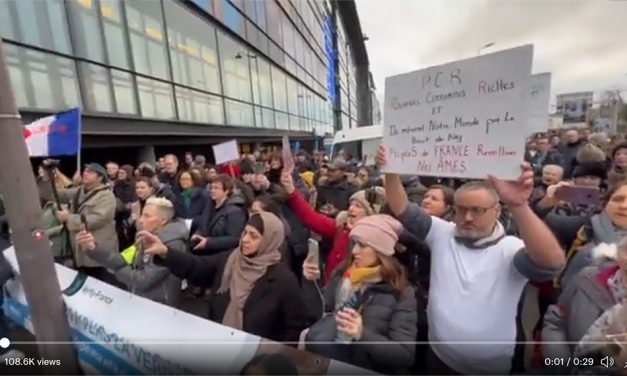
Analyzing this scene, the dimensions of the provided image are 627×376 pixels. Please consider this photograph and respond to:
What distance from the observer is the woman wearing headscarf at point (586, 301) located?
1.40 metres

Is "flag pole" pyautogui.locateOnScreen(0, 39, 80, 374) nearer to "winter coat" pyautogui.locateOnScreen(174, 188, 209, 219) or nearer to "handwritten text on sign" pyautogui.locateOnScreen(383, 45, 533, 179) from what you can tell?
"handwritten text on sign" pyautogui.locateOnScreen(383, 45, 533, 179)

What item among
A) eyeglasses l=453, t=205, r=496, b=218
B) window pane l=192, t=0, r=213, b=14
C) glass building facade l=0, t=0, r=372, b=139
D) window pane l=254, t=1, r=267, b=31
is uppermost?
window pane l=254, t=1, r=267, b=31

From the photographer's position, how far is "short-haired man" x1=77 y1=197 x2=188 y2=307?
2.29 metres

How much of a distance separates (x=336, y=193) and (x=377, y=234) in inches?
120

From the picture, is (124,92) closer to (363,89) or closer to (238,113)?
(238,113)

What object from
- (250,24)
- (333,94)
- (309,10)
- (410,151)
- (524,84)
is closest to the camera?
(524,84)

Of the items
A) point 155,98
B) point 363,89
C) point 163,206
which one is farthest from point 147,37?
point 363,89

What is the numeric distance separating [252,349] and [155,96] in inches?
373

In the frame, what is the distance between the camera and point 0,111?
132cm

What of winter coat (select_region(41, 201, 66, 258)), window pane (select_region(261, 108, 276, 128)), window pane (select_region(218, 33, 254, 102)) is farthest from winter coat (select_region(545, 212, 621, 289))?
window pane (select_region(261, 108, 276, 128))

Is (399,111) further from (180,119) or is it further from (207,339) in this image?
(180,119)

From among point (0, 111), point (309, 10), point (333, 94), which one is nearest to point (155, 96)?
point (0, 111)
